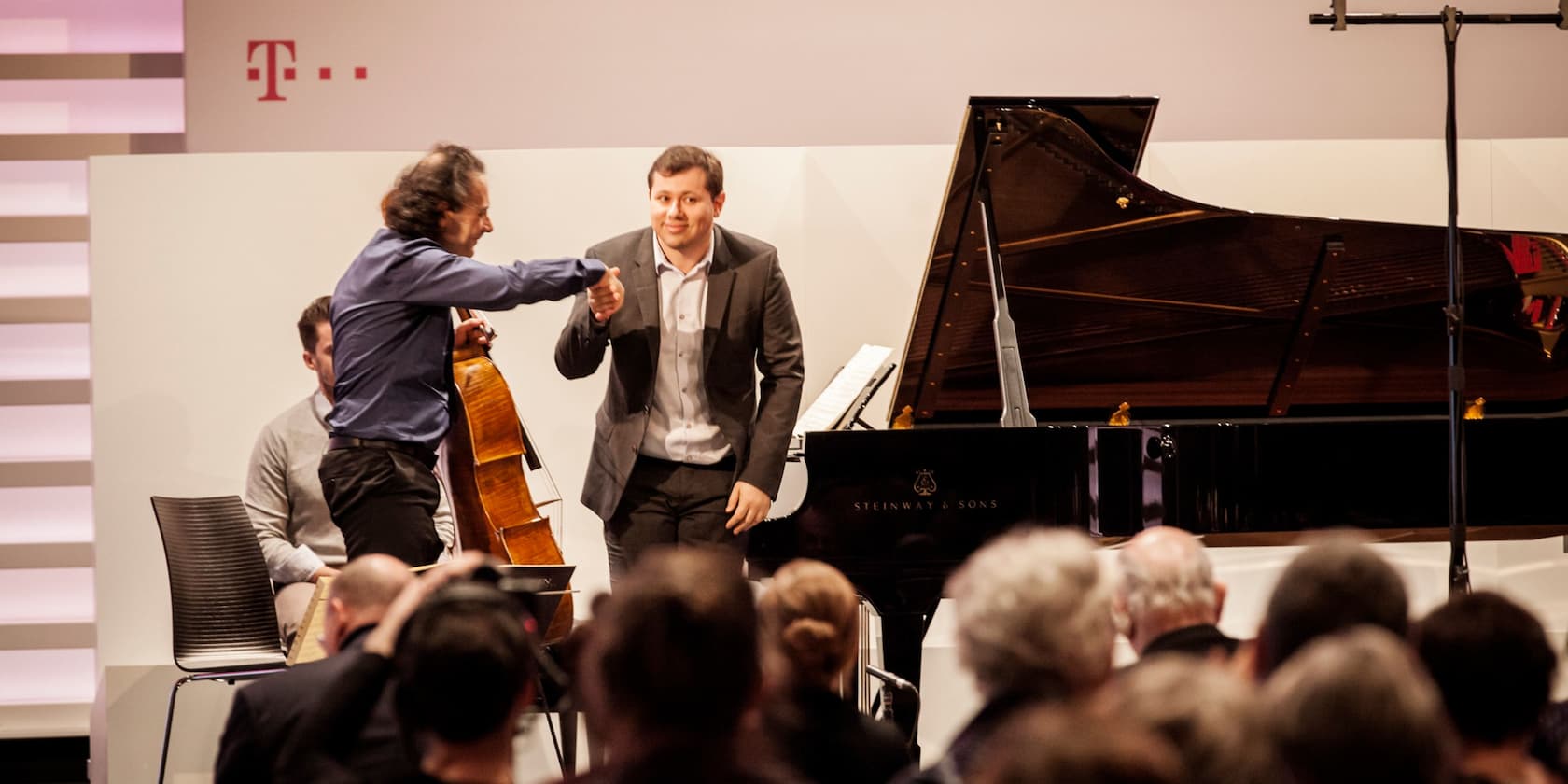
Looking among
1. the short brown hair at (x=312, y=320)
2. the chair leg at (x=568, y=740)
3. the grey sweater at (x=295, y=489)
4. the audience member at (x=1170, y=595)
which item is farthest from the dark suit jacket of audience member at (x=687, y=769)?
the short brown hair at (x=312, y=320)

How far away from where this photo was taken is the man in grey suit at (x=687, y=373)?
4703 mm

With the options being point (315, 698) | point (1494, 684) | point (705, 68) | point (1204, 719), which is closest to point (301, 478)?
point (705, 68)

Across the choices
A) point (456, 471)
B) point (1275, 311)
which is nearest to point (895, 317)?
point (1275, 311)

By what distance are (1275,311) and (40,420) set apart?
5.22 metres

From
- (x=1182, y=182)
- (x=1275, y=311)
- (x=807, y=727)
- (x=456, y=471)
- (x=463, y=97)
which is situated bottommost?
(x=807, y=727)

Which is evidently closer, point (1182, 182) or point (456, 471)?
point (456, 471)

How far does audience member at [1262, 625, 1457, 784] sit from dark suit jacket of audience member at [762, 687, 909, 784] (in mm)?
1017

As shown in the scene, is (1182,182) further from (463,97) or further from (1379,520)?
(463,97)

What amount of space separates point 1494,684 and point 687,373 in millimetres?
3103

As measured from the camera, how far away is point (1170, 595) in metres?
2.74

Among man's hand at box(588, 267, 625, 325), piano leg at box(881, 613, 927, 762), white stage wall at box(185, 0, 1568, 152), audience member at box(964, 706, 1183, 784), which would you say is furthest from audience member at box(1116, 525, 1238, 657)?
white stage wall at box(185, 0, 1568, 152)

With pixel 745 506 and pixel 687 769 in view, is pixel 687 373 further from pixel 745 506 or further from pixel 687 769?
pixel 687 769

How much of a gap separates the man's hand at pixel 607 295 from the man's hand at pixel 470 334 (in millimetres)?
328

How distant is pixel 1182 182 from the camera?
6.34 metres
